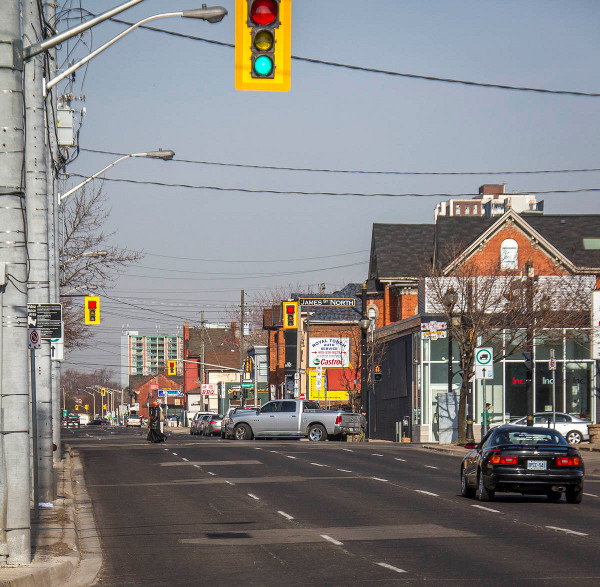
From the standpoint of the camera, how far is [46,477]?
19938mm

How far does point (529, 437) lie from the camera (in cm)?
2122

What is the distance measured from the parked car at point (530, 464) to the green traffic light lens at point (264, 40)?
1070cm

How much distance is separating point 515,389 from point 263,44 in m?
46.3

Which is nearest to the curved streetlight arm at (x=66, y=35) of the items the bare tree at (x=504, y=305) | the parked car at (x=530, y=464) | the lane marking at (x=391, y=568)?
the lane marking at (x=391, y=568)

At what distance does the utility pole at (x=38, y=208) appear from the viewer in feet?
56.9

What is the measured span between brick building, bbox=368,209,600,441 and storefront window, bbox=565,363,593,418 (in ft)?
0.16

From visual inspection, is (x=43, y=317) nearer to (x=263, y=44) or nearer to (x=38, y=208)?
(x=38, y=208)

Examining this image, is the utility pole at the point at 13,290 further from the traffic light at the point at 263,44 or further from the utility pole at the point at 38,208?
the utility pole at the point at 38,208

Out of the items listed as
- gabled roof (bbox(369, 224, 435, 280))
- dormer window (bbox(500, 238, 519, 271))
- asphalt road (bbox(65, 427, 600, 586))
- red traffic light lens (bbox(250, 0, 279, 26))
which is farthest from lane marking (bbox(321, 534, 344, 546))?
gabled roof (bbox(369, 224, 435, 280))

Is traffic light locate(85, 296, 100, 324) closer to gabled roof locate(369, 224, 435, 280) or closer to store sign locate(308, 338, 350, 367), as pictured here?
gabled roof locate(369, 224, 435, 280)

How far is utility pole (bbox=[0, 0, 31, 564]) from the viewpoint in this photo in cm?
1172

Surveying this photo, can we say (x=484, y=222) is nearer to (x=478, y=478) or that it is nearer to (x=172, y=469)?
(x=172, y=469)

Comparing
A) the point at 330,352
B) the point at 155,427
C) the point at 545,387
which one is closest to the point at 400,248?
the point at 330,352

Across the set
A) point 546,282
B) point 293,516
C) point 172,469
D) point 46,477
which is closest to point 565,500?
point 293,516
